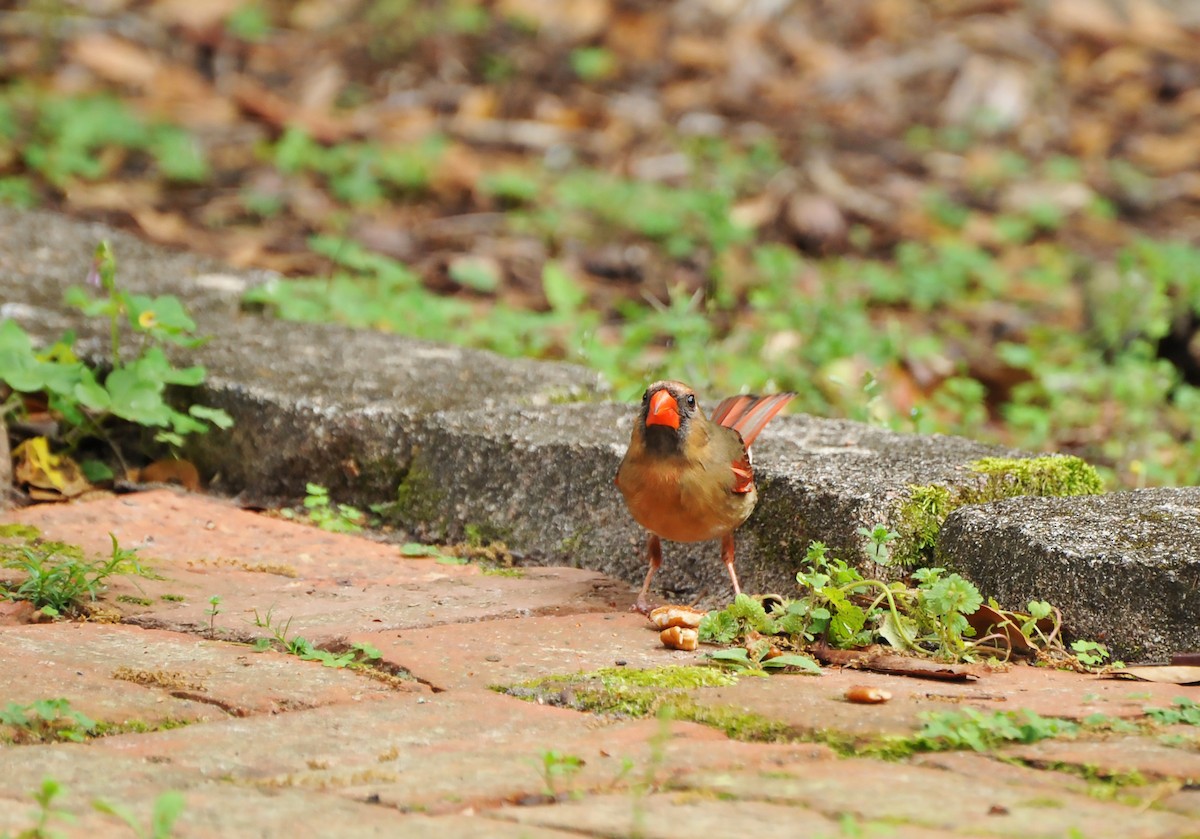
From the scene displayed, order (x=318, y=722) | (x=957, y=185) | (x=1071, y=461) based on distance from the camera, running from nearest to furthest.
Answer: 1. (x=318, y=722)
2. (x=1071, y=461)
3. (x=957, y=185)

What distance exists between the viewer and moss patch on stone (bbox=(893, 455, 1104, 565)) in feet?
10.9

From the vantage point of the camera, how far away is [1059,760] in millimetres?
2229

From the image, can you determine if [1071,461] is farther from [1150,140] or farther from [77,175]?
[1150,140]

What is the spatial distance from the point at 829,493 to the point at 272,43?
719 centimetres

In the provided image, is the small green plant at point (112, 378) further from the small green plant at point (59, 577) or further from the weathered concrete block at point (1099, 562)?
the weathered concrete block at point (1099, 562)

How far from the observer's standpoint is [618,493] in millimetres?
3744

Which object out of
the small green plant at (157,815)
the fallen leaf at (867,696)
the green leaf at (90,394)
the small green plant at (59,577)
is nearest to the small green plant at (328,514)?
the green leaf at (90,394)

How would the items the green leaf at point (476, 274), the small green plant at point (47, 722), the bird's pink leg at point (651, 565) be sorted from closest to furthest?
the small green plant at point (47, 722)
the bird's pink leg at point (651, 565)
the green leaf at point (476, 274)

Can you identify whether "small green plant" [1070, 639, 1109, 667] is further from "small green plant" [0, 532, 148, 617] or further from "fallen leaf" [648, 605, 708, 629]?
"small green plant" [0, 532, 148, 617]

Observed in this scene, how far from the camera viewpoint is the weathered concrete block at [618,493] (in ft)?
11.1

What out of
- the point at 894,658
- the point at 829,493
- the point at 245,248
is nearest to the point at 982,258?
the point at 245,248

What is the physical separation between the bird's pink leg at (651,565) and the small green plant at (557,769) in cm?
112

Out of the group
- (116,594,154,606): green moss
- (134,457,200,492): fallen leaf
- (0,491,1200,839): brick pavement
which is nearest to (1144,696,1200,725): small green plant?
(0,491,1200,839): brick pavement

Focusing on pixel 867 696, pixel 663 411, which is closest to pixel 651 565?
pixel 663 411
